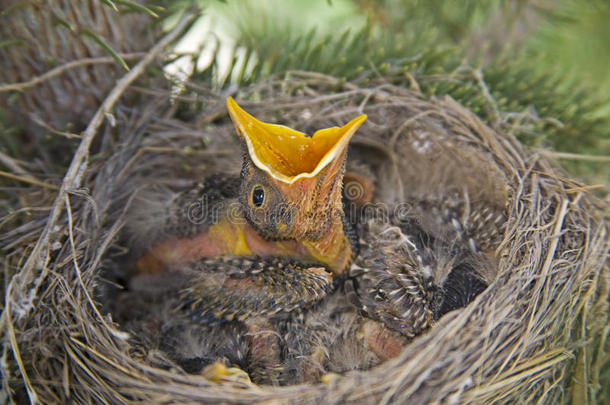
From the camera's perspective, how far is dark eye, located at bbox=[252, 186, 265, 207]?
100 cm

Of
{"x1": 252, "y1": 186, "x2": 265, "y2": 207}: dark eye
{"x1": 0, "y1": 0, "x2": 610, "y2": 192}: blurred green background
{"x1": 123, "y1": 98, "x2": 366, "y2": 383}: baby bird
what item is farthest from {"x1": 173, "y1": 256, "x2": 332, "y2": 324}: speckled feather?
{"x1": 0, "y1": 0, "x2": 610, "y2": 192}: blurred green background

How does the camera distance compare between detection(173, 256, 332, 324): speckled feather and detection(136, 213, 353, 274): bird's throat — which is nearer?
detection(173, 256, 332, 324): speckled feather

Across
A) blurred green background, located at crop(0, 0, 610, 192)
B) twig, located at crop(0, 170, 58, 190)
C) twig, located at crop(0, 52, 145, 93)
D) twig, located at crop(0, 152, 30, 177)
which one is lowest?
twig, located at crop(0, 170, 58, 190)

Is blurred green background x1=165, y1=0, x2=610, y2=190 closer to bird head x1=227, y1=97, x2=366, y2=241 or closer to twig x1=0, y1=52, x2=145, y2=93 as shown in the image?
twig x1=0, y1=52, x2=145, y2=93

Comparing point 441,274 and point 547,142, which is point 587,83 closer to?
point 547,142

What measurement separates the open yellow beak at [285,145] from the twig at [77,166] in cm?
35

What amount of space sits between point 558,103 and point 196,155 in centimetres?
112

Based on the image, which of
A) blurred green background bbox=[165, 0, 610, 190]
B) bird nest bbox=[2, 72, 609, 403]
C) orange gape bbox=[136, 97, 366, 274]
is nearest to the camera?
bird nest bbox=[2, 72, 609, 403]

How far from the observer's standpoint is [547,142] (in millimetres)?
1304

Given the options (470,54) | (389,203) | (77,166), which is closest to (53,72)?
(77,166)

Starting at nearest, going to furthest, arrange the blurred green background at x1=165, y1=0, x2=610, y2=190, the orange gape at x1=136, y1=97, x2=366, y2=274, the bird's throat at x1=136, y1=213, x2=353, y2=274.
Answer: the orange gape at x1=136, y1=97, x2=366, y2=274
the bird's throat at x1=136, y1=213, x2=353, y2=274
the blurred green background at x1=165, y1=0, x2=610, y2=190

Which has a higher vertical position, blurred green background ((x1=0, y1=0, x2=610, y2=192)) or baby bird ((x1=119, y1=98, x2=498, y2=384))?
blurred green background ((x1=0, y1=0, x2=610, y2=192))

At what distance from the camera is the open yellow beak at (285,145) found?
0.95 meters

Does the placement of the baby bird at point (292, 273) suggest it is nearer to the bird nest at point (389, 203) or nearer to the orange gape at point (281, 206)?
the orange gape at point (281, 206)
